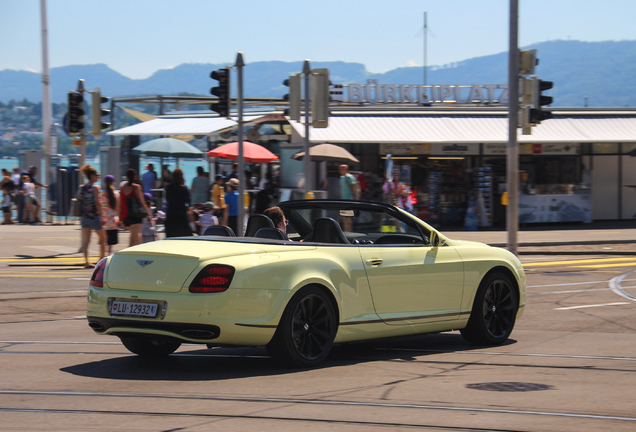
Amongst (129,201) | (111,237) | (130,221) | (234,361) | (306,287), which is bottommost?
(234,361)

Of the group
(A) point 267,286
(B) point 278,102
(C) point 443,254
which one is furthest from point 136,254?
(B) point 278,102

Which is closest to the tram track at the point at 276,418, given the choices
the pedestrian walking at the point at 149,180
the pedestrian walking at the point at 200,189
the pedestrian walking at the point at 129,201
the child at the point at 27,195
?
the pedestrian walking at the point at 129,201

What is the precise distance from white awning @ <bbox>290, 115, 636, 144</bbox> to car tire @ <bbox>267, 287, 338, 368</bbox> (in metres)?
20.8

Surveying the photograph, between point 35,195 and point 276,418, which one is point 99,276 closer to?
point 276,418

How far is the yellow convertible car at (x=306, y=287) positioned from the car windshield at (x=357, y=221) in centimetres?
1

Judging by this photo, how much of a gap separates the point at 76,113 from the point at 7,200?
11.3m

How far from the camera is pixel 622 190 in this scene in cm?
3209

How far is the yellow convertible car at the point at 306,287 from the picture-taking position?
6.46m

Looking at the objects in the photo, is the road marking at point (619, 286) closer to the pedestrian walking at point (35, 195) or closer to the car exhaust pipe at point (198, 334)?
the car exhaust pipe at point (198, 334)

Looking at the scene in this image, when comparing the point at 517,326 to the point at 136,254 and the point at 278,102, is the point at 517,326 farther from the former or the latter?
the point at 278,102

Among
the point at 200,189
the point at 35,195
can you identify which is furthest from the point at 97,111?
the point at 35,195

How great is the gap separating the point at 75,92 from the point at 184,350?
13.7 metres

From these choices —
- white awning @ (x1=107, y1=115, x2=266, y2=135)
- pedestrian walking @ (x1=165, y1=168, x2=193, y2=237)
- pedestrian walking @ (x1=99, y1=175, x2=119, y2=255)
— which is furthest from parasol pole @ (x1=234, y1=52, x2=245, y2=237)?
white awning @ (x1=107, y1=115, x2=266, y2=135)

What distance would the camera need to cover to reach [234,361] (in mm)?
7391
